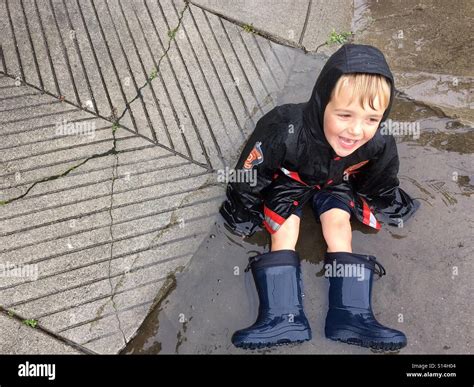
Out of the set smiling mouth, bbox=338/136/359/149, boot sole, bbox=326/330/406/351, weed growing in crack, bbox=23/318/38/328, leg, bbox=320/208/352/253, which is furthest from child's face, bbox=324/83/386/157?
weed growing in crack, bbox=23/318/38/328

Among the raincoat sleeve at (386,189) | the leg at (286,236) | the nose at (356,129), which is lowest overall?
the leg at (286,236)

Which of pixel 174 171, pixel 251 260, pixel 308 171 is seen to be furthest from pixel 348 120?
pixel 174 171

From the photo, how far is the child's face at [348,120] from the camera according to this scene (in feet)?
7.58

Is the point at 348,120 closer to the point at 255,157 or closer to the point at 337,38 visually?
the point at 255,157

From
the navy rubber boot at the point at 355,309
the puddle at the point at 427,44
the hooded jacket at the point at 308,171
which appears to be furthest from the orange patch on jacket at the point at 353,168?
the puddle at the point at 427,44

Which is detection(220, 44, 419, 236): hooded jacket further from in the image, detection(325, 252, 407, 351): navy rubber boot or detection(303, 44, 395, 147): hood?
detection(325, 252, 407, 351): navy rubber boot

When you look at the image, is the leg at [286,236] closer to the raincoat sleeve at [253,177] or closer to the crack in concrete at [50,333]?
the raincoat sleeve at [253,177]

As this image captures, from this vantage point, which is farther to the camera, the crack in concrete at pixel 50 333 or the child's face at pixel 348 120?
the crack in concrete at pixel 50 333

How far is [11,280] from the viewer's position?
9.41 feet

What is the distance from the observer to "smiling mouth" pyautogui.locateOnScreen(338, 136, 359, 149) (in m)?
2.46

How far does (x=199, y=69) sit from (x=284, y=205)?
1.31 meters

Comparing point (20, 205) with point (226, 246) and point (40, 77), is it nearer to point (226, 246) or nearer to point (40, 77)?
point (40, 77)
